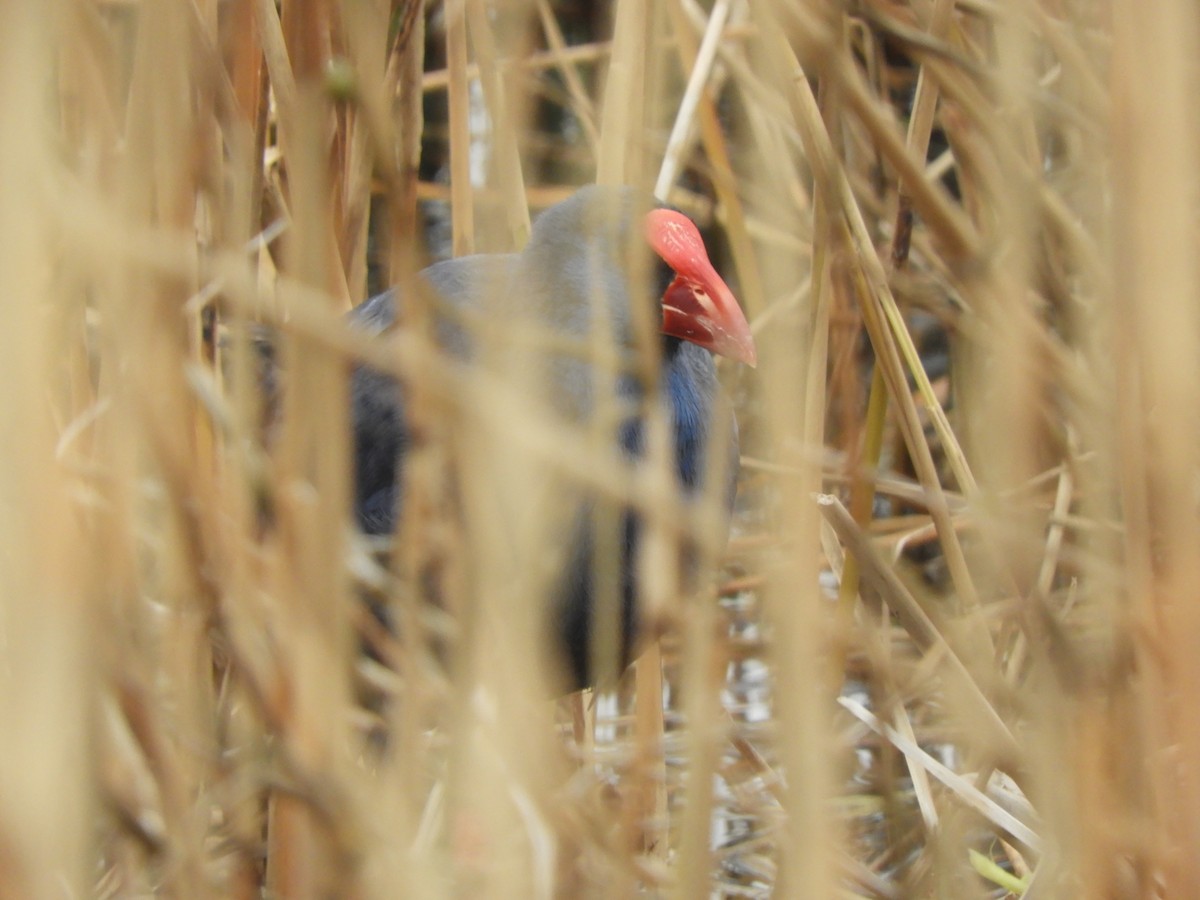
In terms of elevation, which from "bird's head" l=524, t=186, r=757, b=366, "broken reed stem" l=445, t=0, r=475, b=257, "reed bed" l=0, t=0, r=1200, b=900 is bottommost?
"reed bed" l=0, t=0, r=1200, b=900

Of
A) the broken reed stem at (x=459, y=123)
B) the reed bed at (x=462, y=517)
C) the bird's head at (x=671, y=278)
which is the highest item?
the broken reed stem at (x=459, y=123)

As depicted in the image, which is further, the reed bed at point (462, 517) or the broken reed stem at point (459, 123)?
the broken reed stem at point (459, 123)

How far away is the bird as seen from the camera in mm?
1377

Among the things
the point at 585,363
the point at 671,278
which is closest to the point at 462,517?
the point at 585,363

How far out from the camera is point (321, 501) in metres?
0.65

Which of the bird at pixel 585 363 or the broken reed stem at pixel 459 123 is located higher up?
the broken reed stem at pixel 459 123

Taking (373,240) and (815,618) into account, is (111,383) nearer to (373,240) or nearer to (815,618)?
(815,618)

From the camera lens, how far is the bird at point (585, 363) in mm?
1377

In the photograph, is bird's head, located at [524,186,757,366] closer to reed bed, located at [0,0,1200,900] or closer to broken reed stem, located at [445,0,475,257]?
broken reed stem, located at [445,0,475,257]

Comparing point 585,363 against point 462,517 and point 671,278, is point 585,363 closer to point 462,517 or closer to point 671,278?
point 671,278

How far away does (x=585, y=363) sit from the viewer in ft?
4.38

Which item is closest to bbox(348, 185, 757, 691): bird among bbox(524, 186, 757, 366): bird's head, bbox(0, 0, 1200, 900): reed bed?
bbox(524, 186, 757, 366): bird's head

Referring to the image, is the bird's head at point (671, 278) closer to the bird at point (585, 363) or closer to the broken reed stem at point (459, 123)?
the bird at point (585, 363)

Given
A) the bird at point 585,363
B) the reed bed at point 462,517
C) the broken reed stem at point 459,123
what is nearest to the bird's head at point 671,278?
the bird at point 585,363
